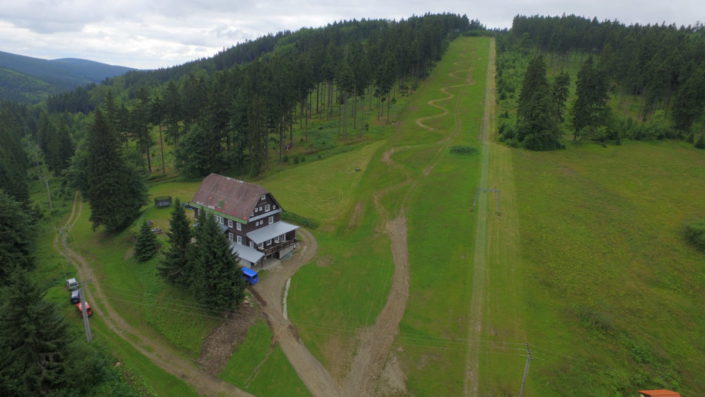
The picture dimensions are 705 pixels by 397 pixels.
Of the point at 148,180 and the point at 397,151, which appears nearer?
the point at 397,151

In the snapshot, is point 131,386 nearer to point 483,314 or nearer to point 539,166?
point 483,314

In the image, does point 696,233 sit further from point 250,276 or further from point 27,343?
point 27,343

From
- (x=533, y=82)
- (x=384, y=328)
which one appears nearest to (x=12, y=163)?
(x=384, y=328)

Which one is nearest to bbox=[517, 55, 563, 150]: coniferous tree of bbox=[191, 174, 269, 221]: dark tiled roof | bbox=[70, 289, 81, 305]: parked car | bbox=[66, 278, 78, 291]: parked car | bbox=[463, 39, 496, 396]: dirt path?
bbox=[463, 39, 496, 396]: dirt path

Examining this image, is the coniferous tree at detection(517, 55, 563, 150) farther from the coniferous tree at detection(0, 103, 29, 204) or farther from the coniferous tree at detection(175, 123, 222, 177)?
the coniferous tree at detection(0, 103, 29, 204)

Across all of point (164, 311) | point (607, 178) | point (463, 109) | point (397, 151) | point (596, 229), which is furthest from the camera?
point (463, 109)

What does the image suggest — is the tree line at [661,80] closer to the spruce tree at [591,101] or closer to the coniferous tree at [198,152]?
the spruce tree at [591,101]

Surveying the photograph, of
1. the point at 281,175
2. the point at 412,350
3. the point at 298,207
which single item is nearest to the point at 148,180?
the point at 281,175

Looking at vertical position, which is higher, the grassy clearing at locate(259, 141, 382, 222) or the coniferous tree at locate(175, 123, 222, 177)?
the coniferous tree at locate(175, 123, 222, 177)
